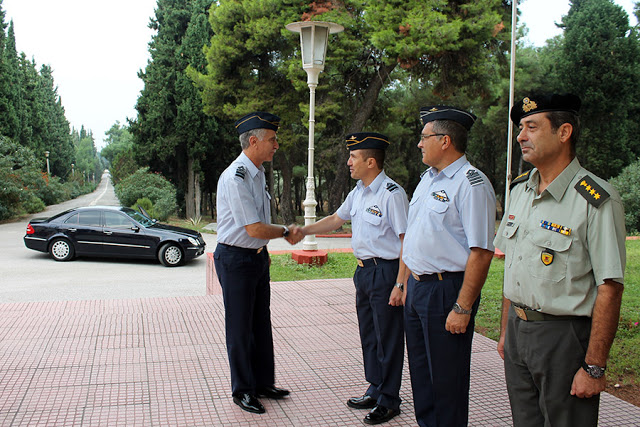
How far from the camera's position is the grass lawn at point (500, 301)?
4.71 meters

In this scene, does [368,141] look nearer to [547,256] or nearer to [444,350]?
[444,350]

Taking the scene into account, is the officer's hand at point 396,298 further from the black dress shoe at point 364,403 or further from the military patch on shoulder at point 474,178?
the military patch on shoulder at point 474,178

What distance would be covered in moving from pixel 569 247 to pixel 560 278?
136 millimetres

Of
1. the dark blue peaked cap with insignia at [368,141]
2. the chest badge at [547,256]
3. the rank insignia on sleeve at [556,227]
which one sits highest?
the dark blue peaked cap with insignia at [368,141]

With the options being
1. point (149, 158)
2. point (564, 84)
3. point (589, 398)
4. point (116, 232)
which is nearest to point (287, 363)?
point (589, 398)

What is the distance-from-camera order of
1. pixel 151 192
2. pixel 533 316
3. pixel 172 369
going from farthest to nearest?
pixel 151 192, pixel 172 369, pixel 533 316

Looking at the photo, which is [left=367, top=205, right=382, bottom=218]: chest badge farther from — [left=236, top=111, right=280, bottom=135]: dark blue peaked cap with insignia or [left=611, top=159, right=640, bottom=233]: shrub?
[left=611, top=159, right=640, bottom=233]: shrub

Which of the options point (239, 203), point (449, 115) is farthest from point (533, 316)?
point (239, 203)

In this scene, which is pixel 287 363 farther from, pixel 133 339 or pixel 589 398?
pixel 589 398

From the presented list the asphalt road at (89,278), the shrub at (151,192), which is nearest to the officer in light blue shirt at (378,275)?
the asphalt road at (89,278)

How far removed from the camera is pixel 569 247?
225 centimetres

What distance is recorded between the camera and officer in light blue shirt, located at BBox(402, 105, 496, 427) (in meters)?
2.86

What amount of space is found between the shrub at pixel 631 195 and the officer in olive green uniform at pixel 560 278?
19741 millimetres

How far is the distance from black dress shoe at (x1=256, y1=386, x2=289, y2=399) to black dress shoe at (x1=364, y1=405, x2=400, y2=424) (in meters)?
0.71
